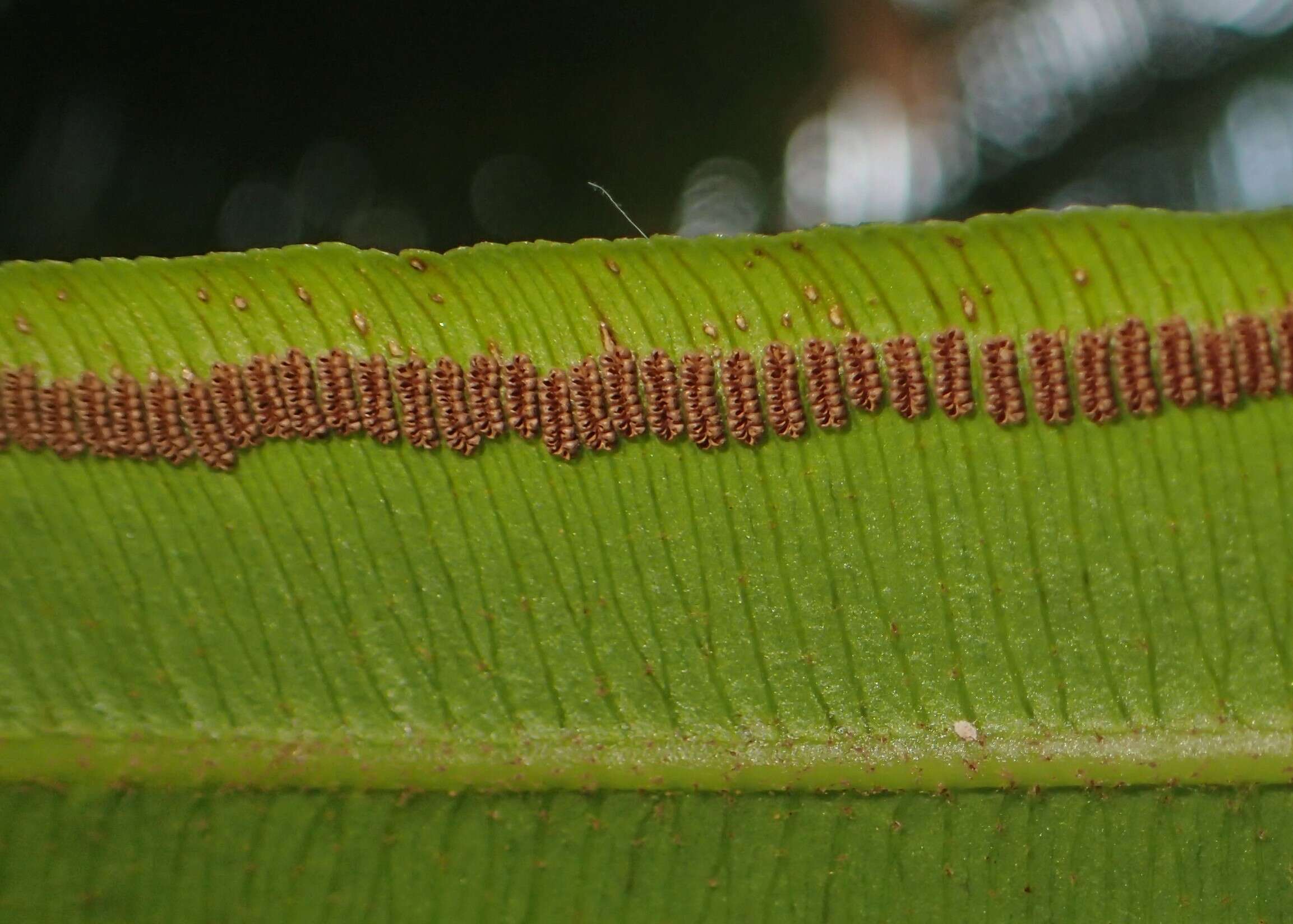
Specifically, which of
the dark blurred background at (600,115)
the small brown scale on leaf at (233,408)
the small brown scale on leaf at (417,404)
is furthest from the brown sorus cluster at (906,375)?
the dark blurred background at (600,115)

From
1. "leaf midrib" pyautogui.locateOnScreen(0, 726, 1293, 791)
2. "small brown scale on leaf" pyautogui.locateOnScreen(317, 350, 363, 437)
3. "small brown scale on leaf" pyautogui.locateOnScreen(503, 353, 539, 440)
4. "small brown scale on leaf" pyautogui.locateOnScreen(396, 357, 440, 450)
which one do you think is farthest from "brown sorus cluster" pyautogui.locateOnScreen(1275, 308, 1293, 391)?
"small brown scale on leaf" pyautogui.locateOnScreen(317, 350, 363, 437)

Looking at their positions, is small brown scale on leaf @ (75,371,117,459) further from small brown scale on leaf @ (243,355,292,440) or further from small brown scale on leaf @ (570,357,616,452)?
small brown scale on leaf @ (570,357,616,452)

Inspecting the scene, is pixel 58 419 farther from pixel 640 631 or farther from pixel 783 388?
pixel 783 388

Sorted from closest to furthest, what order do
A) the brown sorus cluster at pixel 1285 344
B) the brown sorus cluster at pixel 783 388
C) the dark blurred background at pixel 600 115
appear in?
the brown sorus cluster at pixel 1285 344 → the brown sorus cluster at pixel 783 388 → the dark blurred background at pixel 600 115

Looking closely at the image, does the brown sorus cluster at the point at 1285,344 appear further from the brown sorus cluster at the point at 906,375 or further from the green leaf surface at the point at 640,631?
the brown sorus cluster at the point at 906,375

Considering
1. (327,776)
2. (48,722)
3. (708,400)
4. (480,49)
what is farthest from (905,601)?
(480,49)

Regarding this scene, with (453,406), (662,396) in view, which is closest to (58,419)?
(453,406)

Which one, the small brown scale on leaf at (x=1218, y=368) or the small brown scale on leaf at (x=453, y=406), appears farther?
the small brown scale on leaf at (x=453, y=406)

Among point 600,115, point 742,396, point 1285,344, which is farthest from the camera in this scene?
point 600,115
